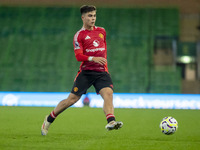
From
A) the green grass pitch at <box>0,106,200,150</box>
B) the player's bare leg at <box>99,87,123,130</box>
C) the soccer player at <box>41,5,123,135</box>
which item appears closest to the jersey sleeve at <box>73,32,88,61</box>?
the soccer player at <box>41,5,123,135</box>

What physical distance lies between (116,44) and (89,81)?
1363 cm

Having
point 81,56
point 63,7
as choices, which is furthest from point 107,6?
point 81,56

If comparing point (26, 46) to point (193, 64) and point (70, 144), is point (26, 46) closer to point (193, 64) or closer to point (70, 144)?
point (193, 64)

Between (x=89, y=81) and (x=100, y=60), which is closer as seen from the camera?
(x=100, y=60)

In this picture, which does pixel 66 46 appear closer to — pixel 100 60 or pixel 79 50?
pixel 79 50

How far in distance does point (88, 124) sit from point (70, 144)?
3037 millimetres

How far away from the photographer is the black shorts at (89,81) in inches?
234

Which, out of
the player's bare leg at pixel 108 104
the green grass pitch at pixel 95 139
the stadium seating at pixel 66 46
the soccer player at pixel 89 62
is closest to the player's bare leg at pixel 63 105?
the soccer player at pixel 89 62

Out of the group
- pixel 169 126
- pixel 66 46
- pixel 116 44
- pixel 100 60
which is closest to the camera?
pixel 100 60

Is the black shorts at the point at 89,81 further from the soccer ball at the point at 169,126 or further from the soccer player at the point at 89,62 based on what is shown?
the soccer ball at the point at 169,126

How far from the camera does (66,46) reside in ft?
64.5

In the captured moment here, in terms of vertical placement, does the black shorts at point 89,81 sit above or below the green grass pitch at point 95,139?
above

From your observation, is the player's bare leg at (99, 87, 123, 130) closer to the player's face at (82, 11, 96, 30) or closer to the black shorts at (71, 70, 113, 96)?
the black shorts at (71, 70, 113, 96)

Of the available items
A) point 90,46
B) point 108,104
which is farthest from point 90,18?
point 108,104
